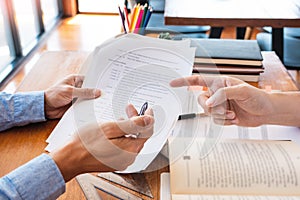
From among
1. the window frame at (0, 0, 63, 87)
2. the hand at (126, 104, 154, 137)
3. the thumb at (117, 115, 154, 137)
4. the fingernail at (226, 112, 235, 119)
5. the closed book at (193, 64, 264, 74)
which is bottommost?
the window frame at (0, 0, 63, 87)

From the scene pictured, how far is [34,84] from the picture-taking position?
898 millimetres

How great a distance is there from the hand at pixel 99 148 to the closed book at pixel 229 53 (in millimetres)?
447

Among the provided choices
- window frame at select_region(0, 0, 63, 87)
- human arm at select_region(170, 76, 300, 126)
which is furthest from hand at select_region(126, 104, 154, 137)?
window frame at select_region(0, 0, 63, 87)

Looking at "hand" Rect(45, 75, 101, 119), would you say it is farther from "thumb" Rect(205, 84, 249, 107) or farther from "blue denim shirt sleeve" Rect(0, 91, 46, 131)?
"thumb" Rect(205, 84, 249, 107)

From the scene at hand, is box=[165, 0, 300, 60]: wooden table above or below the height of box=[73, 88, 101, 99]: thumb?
below

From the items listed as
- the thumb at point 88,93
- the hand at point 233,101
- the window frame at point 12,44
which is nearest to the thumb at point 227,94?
the hand at point 233,101

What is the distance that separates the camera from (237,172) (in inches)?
21.3

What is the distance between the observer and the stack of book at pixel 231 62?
930 mm

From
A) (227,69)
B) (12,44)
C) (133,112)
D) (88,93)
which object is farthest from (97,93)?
(12,44)

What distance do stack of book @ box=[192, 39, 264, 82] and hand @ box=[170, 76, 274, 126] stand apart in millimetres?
171

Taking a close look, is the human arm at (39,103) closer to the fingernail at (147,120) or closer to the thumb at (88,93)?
the thumb at (88,93)

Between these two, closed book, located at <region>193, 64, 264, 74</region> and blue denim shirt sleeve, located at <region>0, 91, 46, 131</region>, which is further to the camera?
closed book, located at <region>193, 64, 264, 74</region>

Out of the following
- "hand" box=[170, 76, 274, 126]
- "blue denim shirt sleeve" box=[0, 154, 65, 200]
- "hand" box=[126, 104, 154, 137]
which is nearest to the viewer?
"blue denim shirt sleeve" box=[0, 154, 65, 200]

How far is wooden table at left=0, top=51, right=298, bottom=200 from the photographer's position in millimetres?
603
